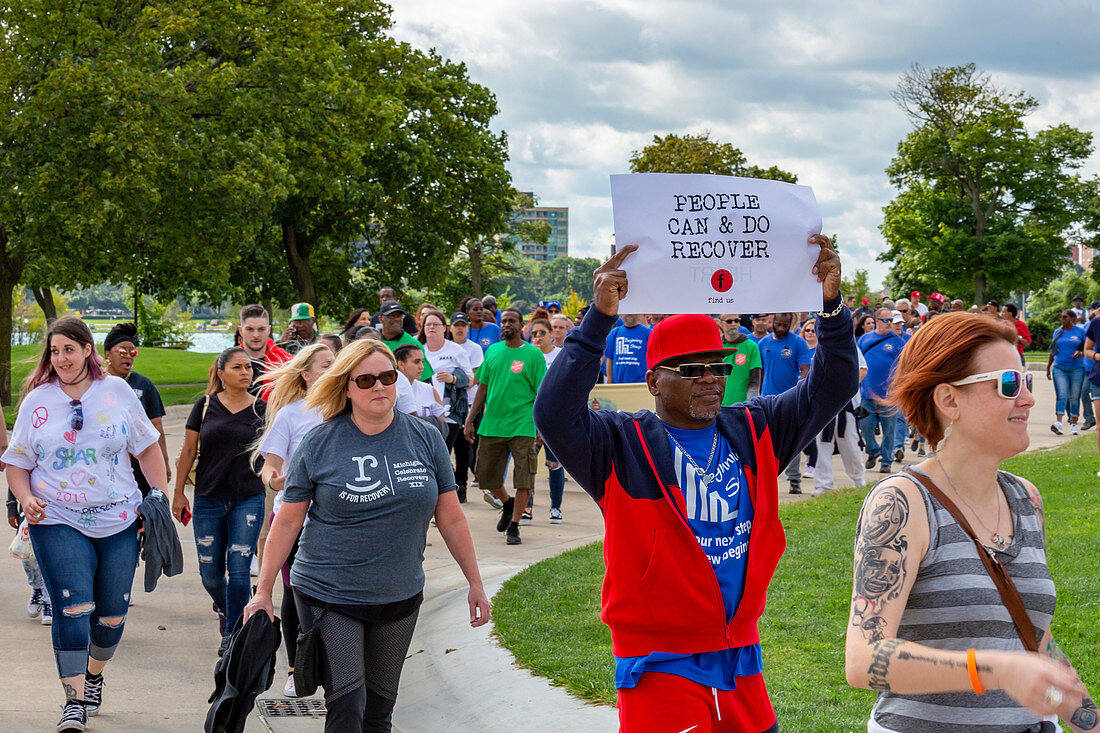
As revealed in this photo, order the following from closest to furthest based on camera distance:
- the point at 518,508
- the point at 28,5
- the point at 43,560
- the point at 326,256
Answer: the point at 43,560
the point at 518,508
the point at 28,5
the point at 326,256

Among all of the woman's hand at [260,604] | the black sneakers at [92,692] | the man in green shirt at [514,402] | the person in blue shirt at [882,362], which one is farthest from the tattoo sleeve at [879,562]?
the person in blue shirt at [882,362]

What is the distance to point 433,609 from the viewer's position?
795cm

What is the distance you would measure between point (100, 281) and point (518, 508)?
1700 cm

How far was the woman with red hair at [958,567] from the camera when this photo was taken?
2494mm

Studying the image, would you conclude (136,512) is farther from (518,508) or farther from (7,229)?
(7,229)

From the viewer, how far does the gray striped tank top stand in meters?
2.56

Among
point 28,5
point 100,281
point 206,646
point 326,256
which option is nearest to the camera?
point 206,646

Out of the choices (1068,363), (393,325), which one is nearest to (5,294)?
(393,325)

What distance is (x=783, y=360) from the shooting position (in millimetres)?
12250

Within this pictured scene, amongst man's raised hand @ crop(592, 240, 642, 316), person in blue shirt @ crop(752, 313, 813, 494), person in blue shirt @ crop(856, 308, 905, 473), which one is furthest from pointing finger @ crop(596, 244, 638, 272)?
person in blue shirt @ crop(856, 308, 905, 473)

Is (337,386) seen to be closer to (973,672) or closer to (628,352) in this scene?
(973,672)

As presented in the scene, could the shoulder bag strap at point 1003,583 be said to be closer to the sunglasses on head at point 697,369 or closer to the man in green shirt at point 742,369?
the sunglasses on head at point 697,369

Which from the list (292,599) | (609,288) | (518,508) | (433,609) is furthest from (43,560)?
(518,508)

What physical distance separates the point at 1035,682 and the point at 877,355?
12000 millimetres
